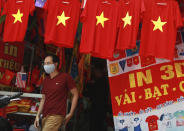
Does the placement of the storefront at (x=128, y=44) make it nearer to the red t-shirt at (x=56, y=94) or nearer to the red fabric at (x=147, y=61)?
the red fabric at (x=147, y=61)

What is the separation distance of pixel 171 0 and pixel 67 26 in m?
2.01

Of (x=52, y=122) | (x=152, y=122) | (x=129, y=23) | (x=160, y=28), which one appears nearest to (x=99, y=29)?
(x=129, y=23)

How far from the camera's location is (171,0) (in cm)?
477

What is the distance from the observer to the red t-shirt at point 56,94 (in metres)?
4.27

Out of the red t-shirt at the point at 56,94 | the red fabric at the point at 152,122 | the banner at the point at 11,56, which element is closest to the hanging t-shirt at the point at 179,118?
the red fabric at the point at 152,122

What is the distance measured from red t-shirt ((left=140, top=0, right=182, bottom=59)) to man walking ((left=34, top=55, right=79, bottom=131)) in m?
1.52

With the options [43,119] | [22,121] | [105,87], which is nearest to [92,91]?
[105,87]

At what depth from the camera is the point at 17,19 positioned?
5.18 m

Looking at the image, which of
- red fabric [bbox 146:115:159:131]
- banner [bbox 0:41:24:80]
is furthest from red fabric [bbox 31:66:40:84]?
red fabric [bbox 146:115:159:131]

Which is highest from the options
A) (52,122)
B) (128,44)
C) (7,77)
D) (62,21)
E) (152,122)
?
(62,21)

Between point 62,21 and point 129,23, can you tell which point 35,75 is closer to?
point 62,21

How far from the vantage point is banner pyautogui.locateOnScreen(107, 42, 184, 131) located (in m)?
4.86

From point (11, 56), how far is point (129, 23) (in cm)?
353

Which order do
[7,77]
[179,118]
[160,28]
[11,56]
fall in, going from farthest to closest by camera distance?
[11,56]
[7,77]
[179,118]
[160,28]
